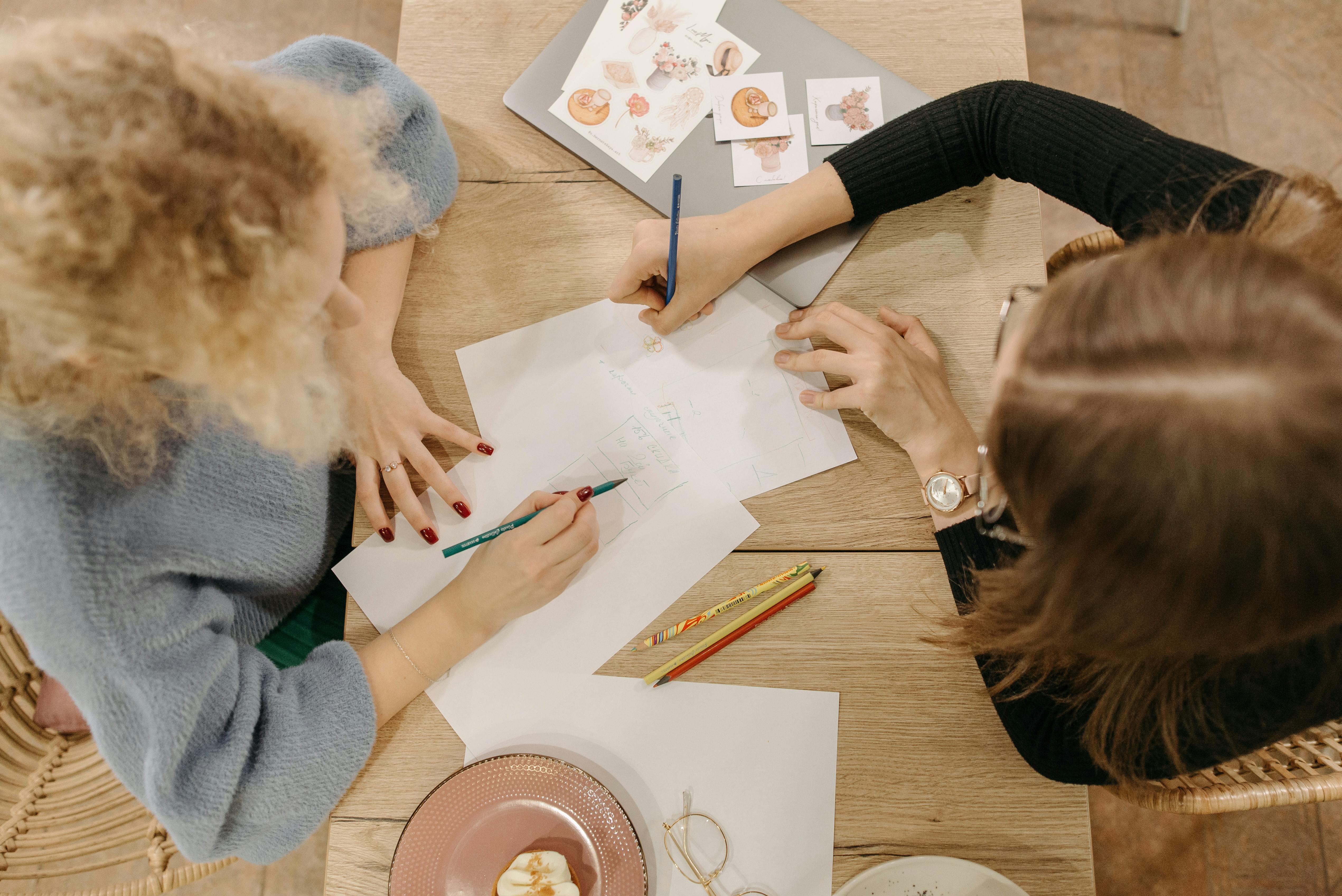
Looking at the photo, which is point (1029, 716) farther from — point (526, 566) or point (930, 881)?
point (526, 566)

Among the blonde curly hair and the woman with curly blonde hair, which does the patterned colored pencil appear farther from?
the blonde curly hair

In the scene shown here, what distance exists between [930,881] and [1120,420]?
478mm

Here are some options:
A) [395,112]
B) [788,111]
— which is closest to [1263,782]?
[788,111]

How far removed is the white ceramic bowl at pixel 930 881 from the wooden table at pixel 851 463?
0.03 meters

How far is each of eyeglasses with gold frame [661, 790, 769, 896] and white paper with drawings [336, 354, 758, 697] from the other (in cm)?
A: 17

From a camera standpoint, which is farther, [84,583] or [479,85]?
[479,85]

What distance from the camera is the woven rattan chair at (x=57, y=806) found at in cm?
77

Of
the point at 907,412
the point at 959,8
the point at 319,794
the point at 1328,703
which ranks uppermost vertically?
the point at 959,8

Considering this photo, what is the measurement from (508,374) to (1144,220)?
708mm

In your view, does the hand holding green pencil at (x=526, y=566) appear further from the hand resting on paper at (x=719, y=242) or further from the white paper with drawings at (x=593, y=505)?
the hand resting on paper at (x=719, y=242)

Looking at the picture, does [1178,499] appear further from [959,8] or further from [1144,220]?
[959,8]

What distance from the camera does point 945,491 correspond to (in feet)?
2.62

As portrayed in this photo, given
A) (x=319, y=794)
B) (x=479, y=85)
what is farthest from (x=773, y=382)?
(x=319, y=794)

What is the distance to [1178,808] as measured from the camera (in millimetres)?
721
